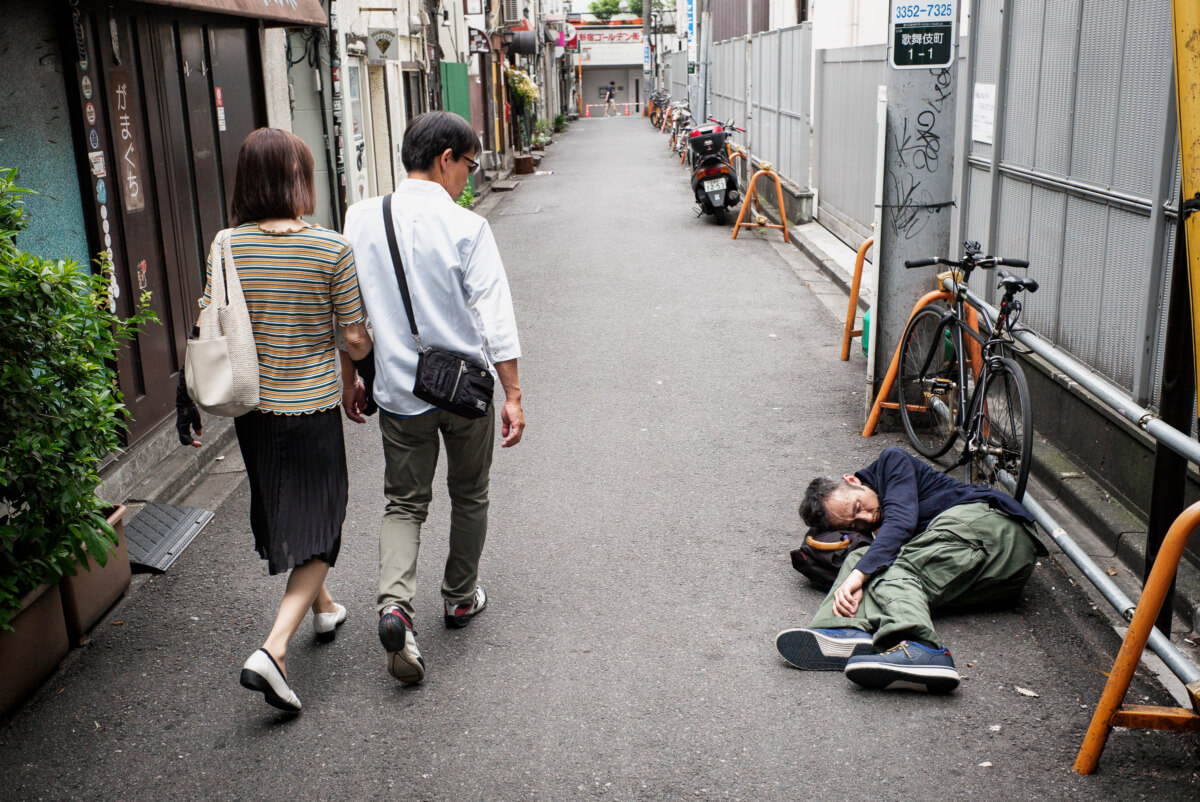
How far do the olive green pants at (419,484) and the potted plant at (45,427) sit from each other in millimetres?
1005

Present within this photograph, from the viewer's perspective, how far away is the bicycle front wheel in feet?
15.1

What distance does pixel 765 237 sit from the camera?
589 inches

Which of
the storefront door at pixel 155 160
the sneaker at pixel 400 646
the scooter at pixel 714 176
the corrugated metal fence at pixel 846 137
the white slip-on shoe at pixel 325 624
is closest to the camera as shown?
the sneaker at pixel 400 646

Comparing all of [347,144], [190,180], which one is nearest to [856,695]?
[190,180]

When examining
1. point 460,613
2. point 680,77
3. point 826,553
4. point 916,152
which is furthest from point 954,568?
point 680,77

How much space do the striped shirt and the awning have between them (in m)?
3.00

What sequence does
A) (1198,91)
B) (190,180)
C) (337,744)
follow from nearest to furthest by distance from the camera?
(1198,91) → (337,744) → (190,180)

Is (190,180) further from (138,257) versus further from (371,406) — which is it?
(371,406)

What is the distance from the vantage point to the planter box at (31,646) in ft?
12.3

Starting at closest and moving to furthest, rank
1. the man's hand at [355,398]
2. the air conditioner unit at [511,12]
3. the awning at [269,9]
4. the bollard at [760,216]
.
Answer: the man's hand at [355,398]
the awning at [269,9]
the bollard at [760,216]
the air conditioner unit at [511,12]

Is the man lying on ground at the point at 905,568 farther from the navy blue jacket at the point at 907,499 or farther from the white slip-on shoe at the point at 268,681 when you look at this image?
the white slip-on shoe at the point at 268,681

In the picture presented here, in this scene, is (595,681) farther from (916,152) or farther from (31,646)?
(916,152)

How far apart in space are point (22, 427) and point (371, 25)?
42.0 feet

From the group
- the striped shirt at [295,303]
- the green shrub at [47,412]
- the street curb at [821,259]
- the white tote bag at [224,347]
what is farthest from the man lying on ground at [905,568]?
the street curb at [821,259]
